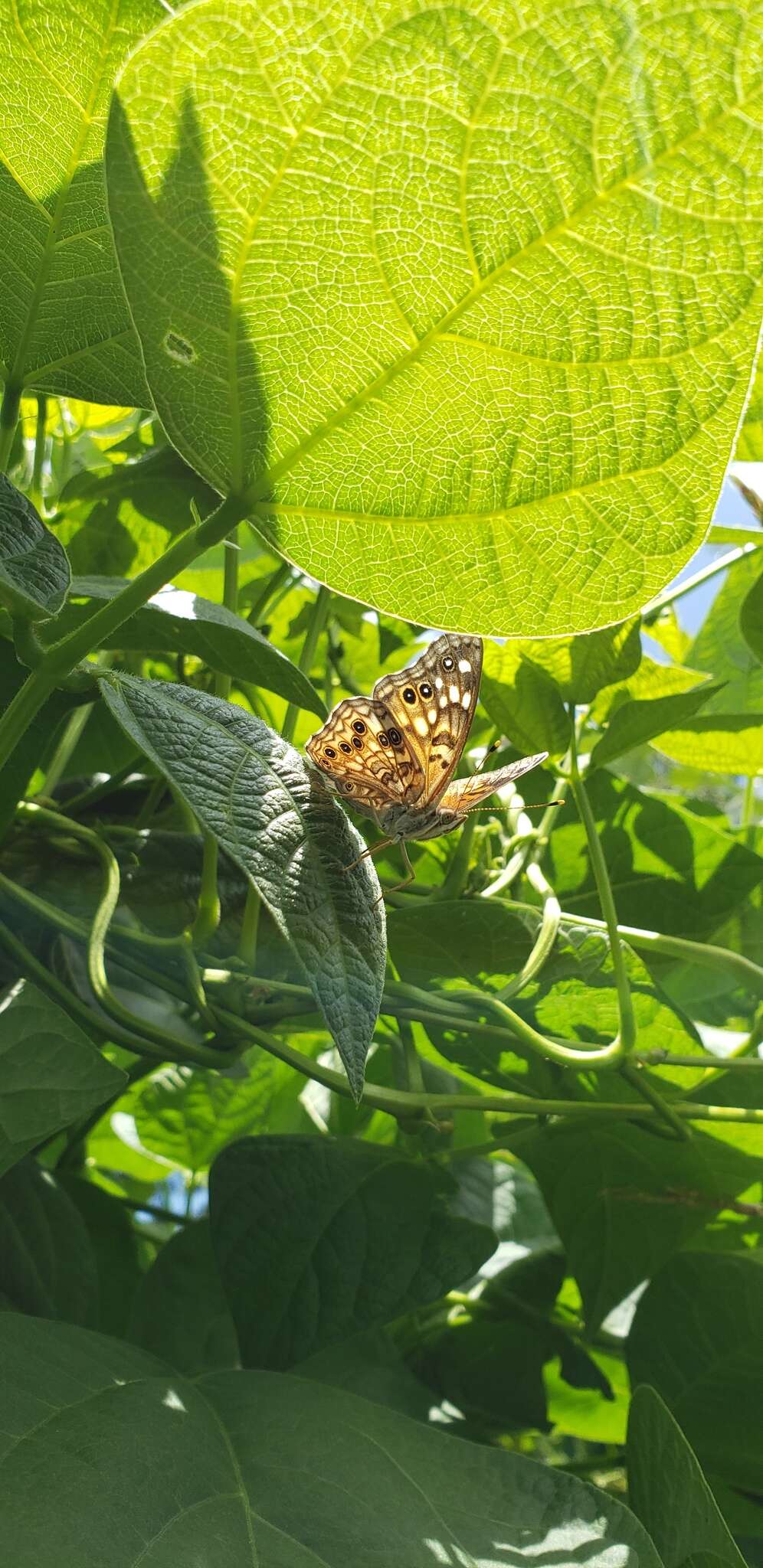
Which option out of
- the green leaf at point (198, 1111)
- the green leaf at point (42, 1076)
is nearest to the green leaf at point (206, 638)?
the green leaf at point (42, 1076)

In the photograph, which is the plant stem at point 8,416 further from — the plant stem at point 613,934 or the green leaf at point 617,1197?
the green leaf at point 617,1197

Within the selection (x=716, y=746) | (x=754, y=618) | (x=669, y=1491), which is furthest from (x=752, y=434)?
(x=669, y=1491)

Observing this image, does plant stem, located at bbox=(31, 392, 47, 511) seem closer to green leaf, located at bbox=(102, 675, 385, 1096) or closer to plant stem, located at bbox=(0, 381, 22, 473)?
plant stem, located at bbox=(0, 381, 22, 473)

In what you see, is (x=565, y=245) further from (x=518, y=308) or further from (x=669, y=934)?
(x=669, y=934)

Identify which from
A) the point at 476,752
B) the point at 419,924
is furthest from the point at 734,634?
the point at 419,924

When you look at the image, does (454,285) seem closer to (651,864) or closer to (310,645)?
(310,645)

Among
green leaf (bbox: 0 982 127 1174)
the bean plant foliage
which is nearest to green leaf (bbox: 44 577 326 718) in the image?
the bean plant foliage
